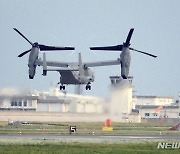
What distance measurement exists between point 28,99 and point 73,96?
14321mm

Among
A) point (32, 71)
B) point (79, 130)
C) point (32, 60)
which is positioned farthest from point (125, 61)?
point (32, 60)

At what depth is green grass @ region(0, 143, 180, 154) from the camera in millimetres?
60688

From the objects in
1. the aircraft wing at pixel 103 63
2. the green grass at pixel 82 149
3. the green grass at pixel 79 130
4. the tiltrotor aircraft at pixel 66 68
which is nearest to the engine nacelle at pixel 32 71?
the tiltrotor aircraft at pixel 66 68

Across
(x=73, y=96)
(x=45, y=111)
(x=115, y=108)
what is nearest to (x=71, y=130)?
(x=115, y=108)

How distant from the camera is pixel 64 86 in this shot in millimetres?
115875

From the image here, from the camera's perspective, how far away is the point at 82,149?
63.5 m

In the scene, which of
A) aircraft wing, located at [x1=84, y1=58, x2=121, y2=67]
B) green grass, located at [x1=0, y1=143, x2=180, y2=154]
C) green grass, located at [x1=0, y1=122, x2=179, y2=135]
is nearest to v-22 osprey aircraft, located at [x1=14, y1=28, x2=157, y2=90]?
aircraft wing, located at [x1=84, y1=58, x2=121, y2=67]

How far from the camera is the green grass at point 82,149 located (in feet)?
199

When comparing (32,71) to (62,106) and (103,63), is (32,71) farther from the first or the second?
(103,63)

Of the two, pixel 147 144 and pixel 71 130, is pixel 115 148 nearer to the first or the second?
pixel 147 144

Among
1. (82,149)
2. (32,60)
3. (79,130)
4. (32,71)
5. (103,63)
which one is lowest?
(82,149)

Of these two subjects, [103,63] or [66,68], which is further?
[103,63]

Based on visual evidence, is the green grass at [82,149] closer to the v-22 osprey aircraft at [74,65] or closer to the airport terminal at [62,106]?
the airport terminal at [62,106]

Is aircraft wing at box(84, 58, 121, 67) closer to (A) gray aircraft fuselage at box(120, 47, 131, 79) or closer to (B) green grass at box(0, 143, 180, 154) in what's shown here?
(A) gray aircraft fuselage at box(120, 47, 131, 79)
